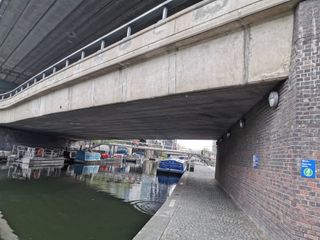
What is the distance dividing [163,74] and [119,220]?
5919 mm

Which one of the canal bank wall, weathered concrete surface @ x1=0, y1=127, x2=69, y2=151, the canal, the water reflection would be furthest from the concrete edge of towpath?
weathered concrete surface @ x1=0, y1=127, x2=69, y2=151

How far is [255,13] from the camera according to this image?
202 inches

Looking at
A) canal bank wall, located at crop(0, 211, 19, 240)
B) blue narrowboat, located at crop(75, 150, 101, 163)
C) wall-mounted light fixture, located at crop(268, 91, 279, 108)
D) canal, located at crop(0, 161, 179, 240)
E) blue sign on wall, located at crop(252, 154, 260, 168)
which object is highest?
wall-mounted light fixture, located at crop(268, 91, 279, 108)

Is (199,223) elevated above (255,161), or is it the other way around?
(255,161)

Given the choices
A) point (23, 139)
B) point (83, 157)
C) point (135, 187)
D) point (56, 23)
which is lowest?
point (135, 187)

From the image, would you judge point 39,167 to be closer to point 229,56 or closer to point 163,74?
point 163,74

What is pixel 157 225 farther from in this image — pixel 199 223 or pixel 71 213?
pixel 71 213

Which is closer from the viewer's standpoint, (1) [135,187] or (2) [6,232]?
(2) [6,232]

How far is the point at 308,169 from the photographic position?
13.7 ft

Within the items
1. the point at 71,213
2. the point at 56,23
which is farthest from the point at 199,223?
the point at 56,23

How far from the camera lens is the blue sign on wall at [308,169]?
13.5 feet

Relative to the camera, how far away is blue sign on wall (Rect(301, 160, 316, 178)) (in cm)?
412

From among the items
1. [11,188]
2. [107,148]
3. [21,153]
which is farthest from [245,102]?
[107,148]

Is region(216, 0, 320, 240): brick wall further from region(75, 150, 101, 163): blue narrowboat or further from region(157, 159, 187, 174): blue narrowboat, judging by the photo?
region(75, 150, 101, 163): blue narrowboat
